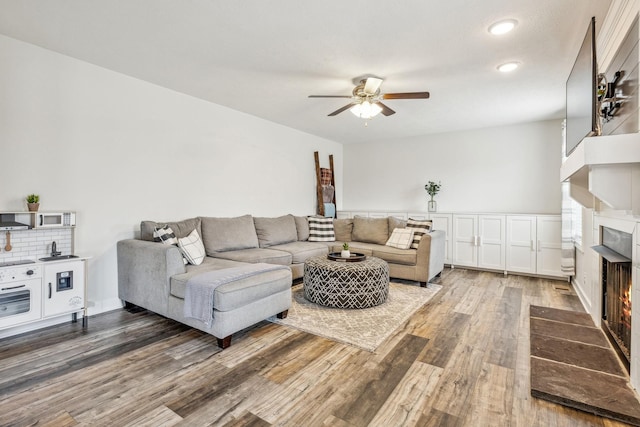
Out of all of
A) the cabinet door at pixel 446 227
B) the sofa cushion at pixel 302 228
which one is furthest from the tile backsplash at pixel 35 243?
the cabinet door at pixel 446 227

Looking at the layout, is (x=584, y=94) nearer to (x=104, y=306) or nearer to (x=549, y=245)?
(x=549, y=245)

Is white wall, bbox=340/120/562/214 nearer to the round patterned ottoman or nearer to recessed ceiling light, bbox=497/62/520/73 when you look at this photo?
recessed ceiling light, bbox=497/62/520/73

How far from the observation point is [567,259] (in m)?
4.29

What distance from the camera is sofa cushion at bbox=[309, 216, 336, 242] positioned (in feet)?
17.1

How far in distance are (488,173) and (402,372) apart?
4484 millimetres

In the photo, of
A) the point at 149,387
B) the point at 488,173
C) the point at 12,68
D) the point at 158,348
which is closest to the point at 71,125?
the point at 12,68

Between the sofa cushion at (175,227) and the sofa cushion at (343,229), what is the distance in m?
2.38

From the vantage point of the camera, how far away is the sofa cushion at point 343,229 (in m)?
5.34

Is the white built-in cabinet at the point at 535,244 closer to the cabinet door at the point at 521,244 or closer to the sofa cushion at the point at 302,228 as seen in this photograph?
the cabinet door at the point at 521,244

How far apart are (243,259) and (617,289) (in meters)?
3.25

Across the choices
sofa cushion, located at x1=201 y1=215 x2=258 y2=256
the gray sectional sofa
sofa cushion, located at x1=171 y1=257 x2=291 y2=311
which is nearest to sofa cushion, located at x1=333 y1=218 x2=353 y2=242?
the gray sectional sofa

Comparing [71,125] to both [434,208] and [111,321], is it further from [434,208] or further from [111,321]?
[434,208]

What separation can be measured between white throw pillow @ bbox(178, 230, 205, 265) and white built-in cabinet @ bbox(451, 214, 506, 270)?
4059 mm

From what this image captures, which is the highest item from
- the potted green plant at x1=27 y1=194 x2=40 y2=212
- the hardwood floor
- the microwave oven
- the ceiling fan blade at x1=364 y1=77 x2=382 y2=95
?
the ceiling fan blade at x1=364 y1=77 x2=382 y2=95
